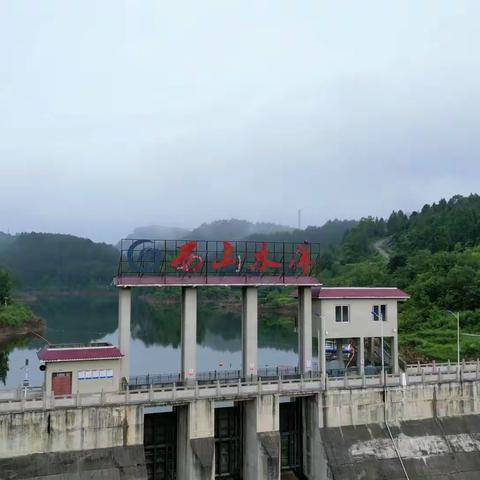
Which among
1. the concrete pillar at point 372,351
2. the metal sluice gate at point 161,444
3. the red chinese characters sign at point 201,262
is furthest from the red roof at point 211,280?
the concrete pillar at point 372,351

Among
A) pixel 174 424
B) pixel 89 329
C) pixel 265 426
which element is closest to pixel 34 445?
pixel 174 424

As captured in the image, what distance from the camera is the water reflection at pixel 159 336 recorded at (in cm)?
7756

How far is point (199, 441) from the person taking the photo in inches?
1250

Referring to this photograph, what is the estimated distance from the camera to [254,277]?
3775 centimetres

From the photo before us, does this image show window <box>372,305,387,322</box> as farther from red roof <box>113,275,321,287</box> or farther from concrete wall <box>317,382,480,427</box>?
concrete wall <box>317,382,480,427</box>

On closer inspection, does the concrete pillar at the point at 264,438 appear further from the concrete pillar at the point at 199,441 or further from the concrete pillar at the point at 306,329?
the concrete pillar at the point at 306,329

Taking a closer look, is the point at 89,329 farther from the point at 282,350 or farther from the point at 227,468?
the point at 227,468

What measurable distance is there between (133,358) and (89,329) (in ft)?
131

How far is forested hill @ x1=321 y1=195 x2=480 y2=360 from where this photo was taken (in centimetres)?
8131

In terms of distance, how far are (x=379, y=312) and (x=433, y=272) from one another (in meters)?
74.2

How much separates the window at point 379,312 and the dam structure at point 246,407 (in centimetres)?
9

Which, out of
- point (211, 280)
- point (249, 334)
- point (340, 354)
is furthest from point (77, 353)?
point (340, 354)

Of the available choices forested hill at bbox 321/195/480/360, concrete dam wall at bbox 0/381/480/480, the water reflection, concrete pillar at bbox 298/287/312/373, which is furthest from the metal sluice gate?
forested hill at bbox 321/195/480/360

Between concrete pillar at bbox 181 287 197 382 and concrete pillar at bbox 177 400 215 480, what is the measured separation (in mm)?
3091
